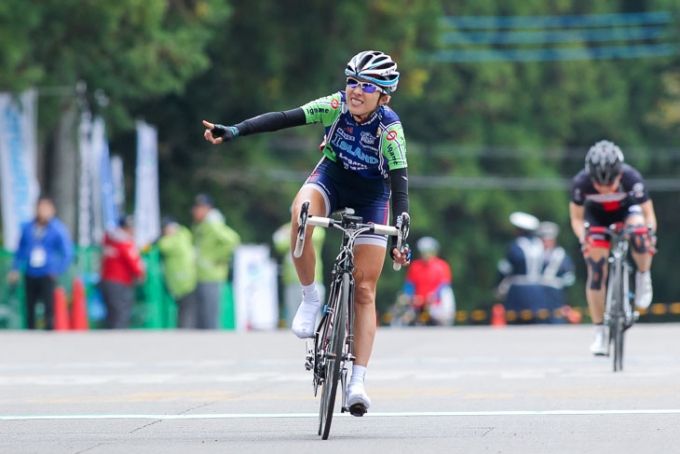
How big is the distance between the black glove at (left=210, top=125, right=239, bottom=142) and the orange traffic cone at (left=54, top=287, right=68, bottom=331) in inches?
571

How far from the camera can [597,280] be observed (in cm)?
1577

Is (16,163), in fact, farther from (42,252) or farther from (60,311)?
(42,252)

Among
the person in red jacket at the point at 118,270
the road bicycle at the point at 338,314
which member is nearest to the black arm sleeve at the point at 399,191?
the road bicycle at the point at 338,314

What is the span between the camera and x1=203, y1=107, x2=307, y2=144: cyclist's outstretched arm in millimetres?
9883

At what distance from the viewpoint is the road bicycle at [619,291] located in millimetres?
14820

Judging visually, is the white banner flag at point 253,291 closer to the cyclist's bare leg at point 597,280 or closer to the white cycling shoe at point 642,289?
the cyclist's bare leg at point 597,280

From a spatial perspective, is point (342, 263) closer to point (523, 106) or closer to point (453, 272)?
point (453, 272)

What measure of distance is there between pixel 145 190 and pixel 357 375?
66.7 feet

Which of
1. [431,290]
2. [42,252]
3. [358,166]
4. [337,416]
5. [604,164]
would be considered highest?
[604,164]

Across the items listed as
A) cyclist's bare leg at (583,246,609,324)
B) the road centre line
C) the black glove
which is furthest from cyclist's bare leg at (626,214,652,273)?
the black glove

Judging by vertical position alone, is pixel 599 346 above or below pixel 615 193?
below

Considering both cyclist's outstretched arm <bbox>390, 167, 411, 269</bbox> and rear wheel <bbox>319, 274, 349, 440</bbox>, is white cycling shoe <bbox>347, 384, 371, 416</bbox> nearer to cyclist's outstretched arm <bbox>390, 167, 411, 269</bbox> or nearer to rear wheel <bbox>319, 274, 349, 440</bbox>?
rear wheel <bbox>319, 274, 349, 440</bbox>

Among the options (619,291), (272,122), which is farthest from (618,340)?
(272,122)

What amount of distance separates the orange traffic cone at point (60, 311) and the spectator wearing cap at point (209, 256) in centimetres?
186
